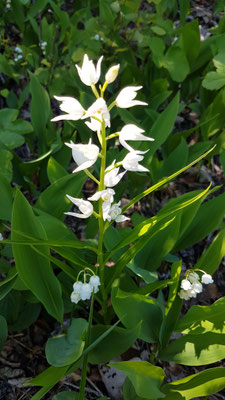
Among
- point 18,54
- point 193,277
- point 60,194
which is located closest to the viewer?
point 193,277

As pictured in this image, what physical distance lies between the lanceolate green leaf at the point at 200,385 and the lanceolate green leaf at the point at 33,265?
504mm

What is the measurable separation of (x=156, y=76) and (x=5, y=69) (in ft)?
3.33

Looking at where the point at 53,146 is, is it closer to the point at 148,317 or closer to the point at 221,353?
the point at 148,317

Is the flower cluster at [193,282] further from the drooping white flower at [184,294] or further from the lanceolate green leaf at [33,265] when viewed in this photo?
the lanceolate green leaf at [33,265]

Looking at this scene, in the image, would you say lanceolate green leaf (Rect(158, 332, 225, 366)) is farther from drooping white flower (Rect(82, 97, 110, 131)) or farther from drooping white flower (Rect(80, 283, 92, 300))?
drooping white flower (Rect(82, 97, 110, 131))

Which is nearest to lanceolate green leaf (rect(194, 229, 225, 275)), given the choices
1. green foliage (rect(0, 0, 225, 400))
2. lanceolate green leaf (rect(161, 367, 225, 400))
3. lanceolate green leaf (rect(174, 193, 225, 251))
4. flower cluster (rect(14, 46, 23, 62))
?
green foliage (rect(0, 0, 225, 400))

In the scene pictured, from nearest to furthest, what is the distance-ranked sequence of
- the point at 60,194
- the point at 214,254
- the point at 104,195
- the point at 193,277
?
1. the point at 104,195
2. the point at 193,277
3. the point at 214,254
4. the point at 60,194

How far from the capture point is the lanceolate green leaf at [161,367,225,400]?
4.07 ft

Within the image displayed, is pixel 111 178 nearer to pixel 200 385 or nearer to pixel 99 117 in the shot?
pixel 99 117

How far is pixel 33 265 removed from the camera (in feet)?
4.75

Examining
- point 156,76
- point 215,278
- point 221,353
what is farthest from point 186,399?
point 156,76

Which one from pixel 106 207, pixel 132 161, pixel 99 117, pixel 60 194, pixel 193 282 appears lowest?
pixel 193 282

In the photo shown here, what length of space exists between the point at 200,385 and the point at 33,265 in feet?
2.27

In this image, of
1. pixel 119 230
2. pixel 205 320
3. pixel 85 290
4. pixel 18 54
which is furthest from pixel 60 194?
pixel 18 54
